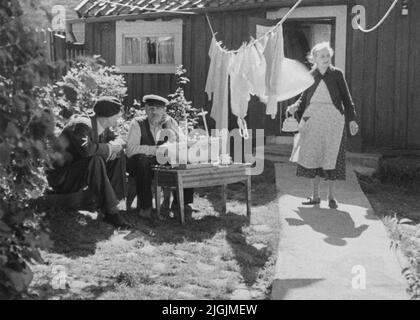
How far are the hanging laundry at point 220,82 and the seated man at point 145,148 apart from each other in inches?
63.3

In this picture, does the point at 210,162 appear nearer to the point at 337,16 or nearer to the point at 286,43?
the point at 337,16

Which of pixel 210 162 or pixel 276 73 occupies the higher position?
pixel 276 73

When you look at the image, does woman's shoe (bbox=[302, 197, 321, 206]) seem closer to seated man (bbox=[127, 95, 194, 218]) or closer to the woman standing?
the woman standing

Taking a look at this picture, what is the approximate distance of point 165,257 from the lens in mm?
5922

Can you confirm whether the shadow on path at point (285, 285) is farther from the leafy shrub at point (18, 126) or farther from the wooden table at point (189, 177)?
the wooden table at point (189, 177)

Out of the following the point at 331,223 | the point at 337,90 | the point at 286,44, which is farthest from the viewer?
the point at 286,44

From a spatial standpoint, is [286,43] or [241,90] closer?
[241,90]

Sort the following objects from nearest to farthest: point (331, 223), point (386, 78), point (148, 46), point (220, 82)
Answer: point (331, 223), point (220, 82), point (386, 78), point (148, 46)

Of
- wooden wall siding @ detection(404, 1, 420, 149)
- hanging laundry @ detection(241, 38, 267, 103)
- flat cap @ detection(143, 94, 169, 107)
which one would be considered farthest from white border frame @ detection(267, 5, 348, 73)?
flat cap @ detection(143, 94, 169, 107)

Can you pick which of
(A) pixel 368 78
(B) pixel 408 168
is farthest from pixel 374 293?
(A) pixel 368 78

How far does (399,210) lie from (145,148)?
311cm

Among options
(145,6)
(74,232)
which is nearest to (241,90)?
(74,232)

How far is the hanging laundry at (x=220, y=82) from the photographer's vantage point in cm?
877
